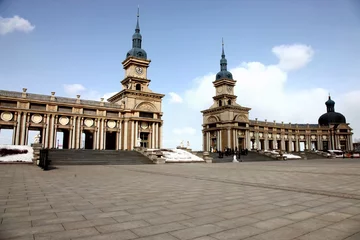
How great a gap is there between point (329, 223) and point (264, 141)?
231 feet

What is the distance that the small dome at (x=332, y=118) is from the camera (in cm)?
8149

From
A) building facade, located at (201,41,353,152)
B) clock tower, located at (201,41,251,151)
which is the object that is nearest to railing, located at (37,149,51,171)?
building facade, located at (201,41,353,152)

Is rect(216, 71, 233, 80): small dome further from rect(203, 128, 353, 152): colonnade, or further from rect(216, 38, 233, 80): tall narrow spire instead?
rect(203, 128, 353, 152): colonnade

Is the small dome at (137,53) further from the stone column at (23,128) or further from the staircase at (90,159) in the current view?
the staircase at (90,159)

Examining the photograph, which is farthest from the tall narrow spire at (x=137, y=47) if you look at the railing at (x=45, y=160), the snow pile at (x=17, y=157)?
the railing at (x=45, y=160)

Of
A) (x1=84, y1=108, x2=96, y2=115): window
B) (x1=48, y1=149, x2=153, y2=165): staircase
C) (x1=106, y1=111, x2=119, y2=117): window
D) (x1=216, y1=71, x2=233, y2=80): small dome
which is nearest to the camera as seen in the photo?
(x1=48, y1=149, x2=153, y2=165): staircase

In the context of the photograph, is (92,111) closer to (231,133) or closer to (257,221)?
(231,133)

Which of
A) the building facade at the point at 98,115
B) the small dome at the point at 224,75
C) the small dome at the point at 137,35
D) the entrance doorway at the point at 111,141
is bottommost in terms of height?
the entrance doorway at the point at 111,141

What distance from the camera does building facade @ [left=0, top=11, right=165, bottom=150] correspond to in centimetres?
3816

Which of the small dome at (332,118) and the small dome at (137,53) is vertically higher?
the small dome at (137,53)

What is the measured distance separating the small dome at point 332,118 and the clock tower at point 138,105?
65549 mm

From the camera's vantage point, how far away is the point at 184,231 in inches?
152

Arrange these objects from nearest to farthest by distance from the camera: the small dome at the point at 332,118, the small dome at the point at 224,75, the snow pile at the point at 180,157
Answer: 1. the snow pile at the point at 180,157
2. the small dome at the point at 224,75
3. the small dome at the point at 332,118

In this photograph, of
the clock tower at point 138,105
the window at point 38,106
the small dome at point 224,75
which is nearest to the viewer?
the window at point 38,106
